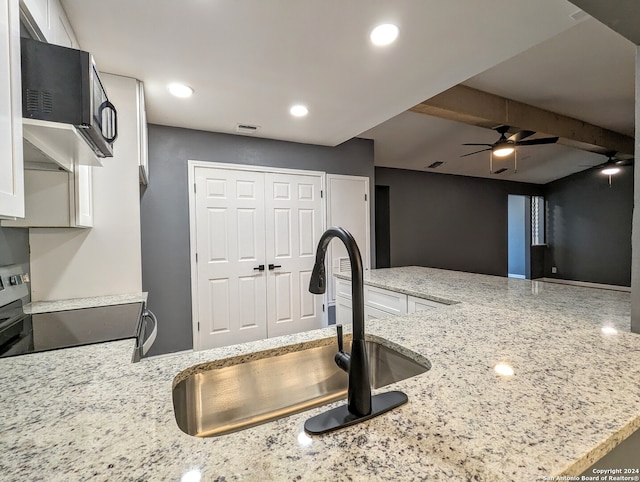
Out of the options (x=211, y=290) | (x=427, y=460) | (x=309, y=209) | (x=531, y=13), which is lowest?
(x=211, y=290)

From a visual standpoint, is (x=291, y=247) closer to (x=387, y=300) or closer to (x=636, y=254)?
(x=387, y=300)

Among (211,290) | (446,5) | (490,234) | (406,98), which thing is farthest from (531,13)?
(490,234)

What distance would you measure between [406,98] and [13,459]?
2.88 metres

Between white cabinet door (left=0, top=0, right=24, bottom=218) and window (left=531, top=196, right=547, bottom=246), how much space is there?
392 inches

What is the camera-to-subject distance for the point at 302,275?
12.2ft

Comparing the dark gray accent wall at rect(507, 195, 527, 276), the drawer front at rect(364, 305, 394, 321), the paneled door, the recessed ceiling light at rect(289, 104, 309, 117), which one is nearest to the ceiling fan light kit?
the paneled door

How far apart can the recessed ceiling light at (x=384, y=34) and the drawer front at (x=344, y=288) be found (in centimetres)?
178

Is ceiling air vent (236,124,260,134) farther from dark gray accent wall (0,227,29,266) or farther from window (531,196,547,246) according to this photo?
window (531,196,547,246)

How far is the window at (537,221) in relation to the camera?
8.21 m

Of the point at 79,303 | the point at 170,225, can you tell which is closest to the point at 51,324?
the point at 79,303

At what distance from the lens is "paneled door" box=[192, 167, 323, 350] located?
3.22 metres

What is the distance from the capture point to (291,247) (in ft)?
12.0

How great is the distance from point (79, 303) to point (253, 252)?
177cm

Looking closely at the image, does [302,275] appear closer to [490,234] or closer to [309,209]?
[309,209]
